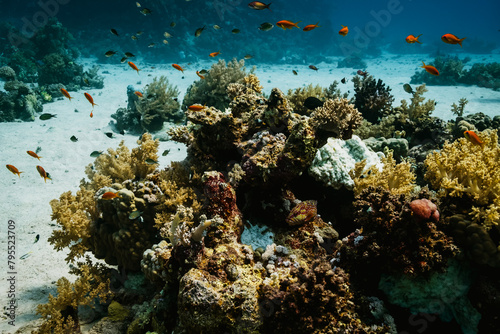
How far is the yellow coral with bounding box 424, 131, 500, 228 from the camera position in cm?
269

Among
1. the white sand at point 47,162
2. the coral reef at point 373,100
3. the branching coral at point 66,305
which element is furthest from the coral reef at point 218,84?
the branching coral at point 66,305

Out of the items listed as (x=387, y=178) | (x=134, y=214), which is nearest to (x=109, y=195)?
(x=134, y=214)

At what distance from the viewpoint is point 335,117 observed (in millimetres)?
4059

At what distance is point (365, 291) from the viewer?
2848 mm

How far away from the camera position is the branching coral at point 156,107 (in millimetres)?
9742

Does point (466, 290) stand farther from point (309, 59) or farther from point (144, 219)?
point (309, 59)

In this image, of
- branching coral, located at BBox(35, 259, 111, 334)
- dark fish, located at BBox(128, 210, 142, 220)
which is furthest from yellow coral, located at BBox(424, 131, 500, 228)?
branching coral, located at BBox(35, 259, 111, 334)

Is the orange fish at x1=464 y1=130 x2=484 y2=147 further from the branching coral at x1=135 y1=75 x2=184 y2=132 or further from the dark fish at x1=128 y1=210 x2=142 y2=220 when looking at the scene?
the branching coral at x1=135 y1=75 x2=184 y2=132

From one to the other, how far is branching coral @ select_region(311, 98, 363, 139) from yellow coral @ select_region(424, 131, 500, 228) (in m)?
1.31

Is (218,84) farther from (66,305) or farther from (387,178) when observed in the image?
(66,305)

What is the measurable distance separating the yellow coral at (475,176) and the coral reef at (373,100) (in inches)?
151

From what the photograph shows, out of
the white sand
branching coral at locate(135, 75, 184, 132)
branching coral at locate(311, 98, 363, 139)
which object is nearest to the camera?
branching coral at locate(311, 98, 363, 139)

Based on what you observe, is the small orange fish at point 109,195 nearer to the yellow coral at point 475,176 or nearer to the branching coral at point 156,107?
the yellow coral at point 475,176

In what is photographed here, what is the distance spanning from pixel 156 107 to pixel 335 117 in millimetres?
7905
